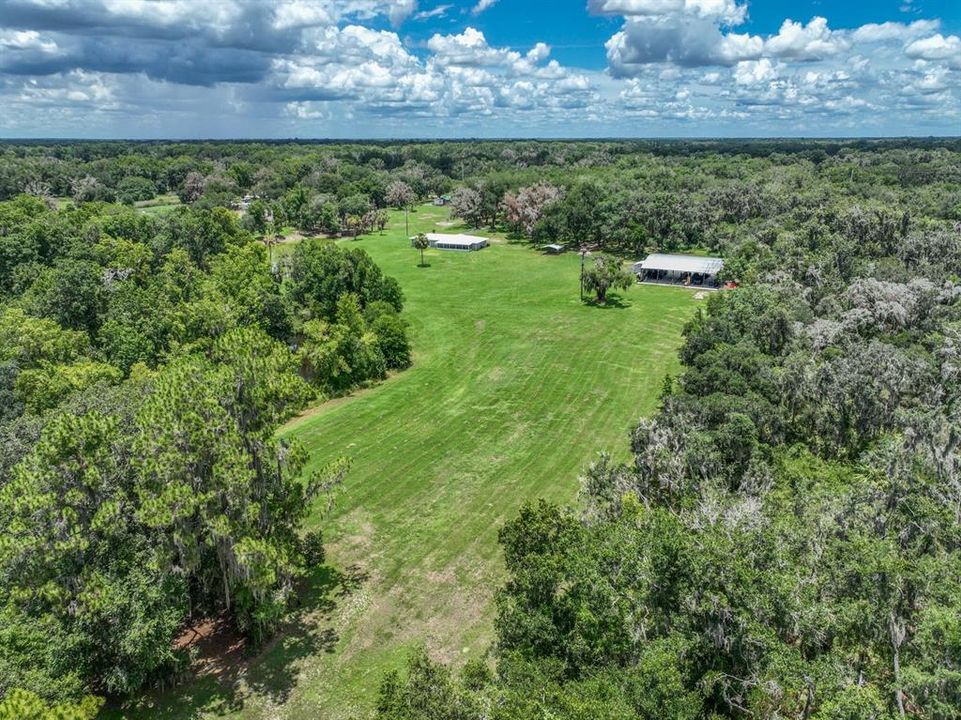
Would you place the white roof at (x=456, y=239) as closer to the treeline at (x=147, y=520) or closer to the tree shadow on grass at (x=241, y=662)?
the treeline at (x=147, y=520)

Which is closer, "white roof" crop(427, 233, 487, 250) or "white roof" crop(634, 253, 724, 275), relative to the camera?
"white roof" crop(634, 253, 724, 275)

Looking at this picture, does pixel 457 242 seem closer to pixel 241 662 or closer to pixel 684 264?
pixel 684 264

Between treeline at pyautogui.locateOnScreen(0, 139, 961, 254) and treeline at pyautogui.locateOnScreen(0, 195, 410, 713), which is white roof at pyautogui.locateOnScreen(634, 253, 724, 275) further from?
treeline at pyautogui.locateOnScreen(0, 195, 410, 713)

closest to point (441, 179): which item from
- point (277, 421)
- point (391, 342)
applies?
point (391, 342)

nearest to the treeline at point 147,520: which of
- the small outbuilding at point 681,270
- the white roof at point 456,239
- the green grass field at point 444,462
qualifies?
the green grass field at point 444,462

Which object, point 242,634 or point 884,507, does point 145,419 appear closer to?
point 242,634

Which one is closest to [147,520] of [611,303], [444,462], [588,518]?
[588,518]

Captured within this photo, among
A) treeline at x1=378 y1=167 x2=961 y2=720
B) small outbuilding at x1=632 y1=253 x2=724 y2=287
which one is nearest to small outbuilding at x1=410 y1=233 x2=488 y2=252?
small outbuilding at x1=632 y1=253 x2=724 y2=287
